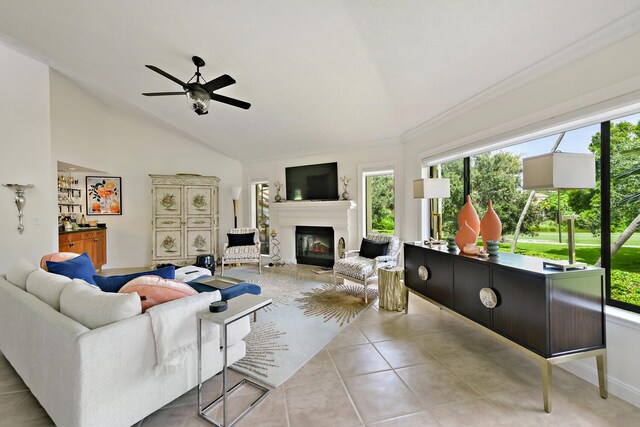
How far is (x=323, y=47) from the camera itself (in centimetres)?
312

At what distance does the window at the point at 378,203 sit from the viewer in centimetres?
521

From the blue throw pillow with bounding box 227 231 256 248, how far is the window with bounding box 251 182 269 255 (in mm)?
917

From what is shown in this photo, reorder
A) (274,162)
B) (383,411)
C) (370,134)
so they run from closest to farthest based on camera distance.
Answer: (383,411) < (370,134) < (274,162)

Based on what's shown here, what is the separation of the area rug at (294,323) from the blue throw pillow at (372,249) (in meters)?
0.55

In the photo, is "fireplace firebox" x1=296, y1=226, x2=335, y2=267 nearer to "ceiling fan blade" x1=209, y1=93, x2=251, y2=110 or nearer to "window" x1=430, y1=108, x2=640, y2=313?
"ceiling fan blade" x1=209, y1=93, x2=251, y2=110

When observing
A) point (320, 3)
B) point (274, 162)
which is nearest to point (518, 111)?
point (320, 3)

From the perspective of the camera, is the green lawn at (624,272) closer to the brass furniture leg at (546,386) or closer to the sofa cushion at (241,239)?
the brass furniture leg at (546,386)

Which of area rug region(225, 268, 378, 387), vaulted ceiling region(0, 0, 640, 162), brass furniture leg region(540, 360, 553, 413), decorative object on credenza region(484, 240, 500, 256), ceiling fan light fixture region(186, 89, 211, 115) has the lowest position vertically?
area rug region(225, 268, 378, 387)

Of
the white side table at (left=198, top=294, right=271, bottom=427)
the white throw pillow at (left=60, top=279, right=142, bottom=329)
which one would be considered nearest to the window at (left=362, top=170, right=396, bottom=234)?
the white side table at (left=198, top=294, right=271, bottom=427)

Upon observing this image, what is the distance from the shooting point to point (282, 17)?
110 inches

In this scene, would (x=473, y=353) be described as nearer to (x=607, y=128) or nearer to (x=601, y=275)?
(x=601, y=275)

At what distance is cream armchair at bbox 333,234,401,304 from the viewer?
383 centimetres

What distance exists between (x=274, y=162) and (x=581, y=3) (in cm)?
542

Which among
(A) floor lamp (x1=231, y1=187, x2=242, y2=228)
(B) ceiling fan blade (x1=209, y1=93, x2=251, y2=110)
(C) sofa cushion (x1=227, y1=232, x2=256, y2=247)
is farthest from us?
(A) floor lamp (x1=231, y1=187, x2=242, y2=228)
